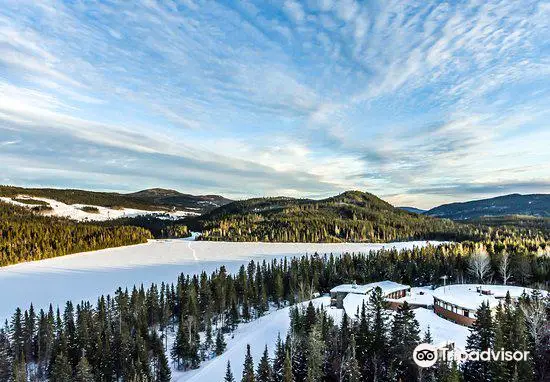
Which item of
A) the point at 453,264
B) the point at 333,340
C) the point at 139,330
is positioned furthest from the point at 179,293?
the point at 453,264

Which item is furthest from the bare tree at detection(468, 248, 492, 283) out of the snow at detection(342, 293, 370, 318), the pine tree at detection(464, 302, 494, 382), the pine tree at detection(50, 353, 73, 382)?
the pine tree at detection(50, 353, 73, 382)

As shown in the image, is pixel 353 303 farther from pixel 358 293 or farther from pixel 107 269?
pixel 107 269

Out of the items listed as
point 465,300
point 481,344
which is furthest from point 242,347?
point 465,300

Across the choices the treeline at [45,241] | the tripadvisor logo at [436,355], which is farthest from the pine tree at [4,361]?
the treeline at [45,241]

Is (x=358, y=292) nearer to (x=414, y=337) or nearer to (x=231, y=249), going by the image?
(x=414, y=337)

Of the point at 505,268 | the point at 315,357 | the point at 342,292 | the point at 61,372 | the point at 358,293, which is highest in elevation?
the point at 505,268

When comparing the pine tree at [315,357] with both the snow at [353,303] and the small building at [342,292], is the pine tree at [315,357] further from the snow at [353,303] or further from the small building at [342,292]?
the small building at [342,292]

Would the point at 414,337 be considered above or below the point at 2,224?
below
